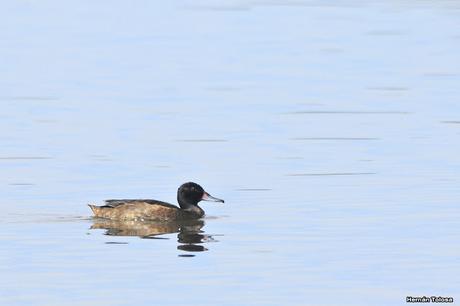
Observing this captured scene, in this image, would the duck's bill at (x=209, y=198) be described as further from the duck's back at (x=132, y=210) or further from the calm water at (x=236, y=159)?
the duck's back at (x=132, y=210)

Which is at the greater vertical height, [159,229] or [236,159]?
[236,159]

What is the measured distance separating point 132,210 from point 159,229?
0.54 metres

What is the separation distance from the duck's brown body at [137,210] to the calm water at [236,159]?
18 cm

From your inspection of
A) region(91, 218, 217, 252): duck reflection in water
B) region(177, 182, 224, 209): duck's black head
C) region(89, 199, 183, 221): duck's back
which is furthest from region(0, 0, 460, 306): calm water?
region(177, 182, 224, 209): duck's black head

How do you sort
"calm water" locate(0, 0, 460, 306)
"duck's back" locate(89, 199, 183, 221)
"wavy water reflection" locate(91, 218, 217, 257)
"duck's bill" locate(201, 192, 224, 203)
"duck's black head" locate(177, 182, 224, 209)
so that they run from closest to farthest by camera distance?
"calm water" locate(0, 0, 460, 306), "wavy water reflection" locate(91, 218, 217, 257), "duck's back" locate(89, 199, 183, 221), "duck's bill" locate(201, 192, 224, 203), "duck's black head" locate(177, 182, 224, 209)

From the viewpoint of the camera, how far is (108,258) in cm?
1788

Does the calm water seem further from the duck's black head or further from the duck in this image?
the duck's black head

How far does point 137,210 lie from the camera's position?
21344 millimetres

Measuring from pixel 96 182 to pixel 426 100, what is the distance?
11.5 metres

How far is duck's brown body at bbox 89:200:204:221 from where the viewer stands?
2125cm

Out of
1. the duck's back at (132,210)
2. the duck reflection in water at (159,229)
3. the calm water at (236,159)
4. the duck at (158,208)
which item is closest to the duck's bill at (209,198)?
the duck at (158,208)

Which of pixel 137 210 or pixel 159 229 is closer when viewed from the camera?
pixel 159 229

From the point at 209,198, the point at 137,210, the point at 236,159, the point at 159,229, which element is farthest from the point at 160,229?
the point at 236,159

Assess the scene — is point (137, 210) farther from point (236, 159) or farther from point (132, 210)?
point (236, 159)
